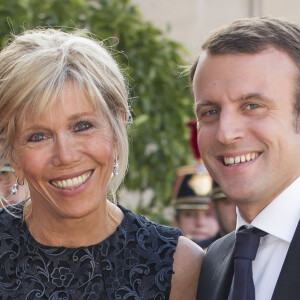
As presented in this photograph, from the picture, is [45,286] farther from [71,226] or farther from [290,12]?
[290,12]

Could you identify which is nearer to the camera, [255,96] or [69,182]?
[255,96]

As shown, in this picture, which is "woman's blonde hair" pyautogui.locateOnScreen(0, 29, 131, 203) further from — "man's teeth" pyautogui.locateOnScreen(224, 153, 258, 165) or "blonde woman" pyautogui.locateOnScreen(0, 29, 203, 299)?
"man's teeth" pyautogui.locateOnScreen(224, 153, 258, 165)

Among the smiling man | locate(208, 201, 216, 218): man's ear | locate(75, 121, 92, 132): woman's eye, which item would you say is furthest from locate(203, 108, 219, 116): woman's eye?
locate(208, 201, 216, 218): man's ear

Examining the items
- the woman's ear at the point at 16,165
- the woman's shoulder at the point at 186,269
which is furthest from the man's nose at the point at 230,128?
the woman's ear at the point at 16,165

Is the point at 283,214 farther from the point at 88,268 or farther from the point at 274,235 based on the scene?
the point at 88,268

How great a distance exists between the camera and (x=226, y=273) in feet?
12.0

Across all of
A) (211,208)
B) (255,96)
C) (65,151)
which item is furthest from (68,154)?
(211,208)

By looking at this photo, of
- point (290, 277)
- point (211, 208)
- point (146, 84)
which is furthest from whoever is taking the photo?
point (211, 208)

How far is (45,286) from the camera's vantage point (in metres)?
3.91

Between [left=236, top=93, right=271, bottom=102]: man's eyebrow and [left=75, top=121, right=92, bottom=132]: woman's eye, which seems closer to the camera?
[left=236, top=93, right=271, bottom=102]: man's eyebrow

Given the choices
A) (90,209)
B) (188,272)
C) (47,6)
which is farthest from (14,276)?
(47,6)

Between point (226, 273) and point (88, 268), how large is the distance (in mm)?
608

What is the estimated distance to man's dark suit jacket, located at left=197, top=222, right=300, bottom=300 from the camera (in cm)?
328

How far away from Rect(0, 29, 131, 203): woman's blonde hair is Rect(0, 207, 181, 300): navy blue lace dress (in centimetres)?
33
